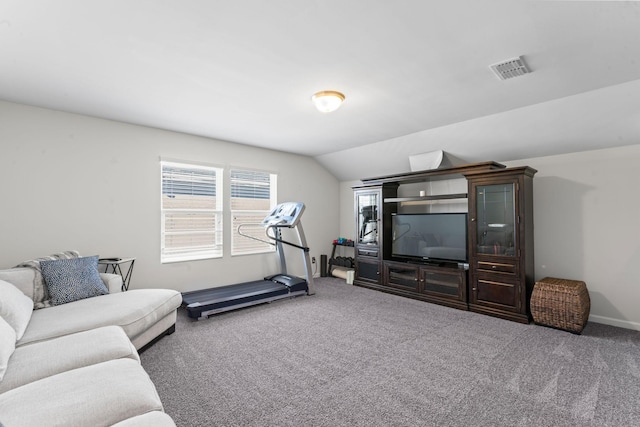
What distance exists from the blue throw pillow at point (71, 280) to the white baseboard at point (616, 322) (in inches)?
223

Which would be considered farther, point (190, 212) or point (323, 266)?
point (323, 266)

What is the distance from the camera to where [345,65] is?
2.54 meters

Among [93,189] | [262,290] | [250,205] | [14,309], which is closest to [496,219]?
[262,290]

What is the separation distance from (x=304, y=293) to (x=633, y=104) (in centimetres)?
458

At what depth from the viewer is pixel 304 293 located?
488 cm

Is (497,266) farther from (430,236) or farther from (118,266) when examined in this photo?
(118,266)

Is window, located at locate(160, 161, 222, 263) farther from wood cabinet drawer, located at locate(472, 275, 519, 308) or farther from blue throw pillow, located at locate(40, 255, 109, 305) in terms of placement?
wood cabinet drawer, located at locate(472, 275, 519, 308)

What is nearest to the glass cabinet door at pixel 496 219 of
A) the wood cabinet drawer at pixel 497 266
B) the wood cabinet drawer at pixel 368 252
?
the wood cabinet drawer at pixel 497 266

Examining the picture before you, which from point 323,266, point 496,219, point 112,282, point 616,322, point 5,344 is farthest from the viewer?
point 323,266

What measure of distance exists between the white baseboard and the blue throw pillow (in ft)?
18.6

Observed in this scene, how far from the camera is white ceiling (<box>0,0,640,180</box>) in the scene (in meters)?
1.89

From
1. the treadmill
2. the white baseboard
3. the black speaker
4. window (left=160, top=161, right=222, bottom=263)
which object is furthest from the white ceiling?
the black speaker

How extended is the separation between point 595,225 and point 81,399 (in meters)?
5.07

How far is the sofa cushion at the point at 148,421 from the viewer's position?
117 centimetres
